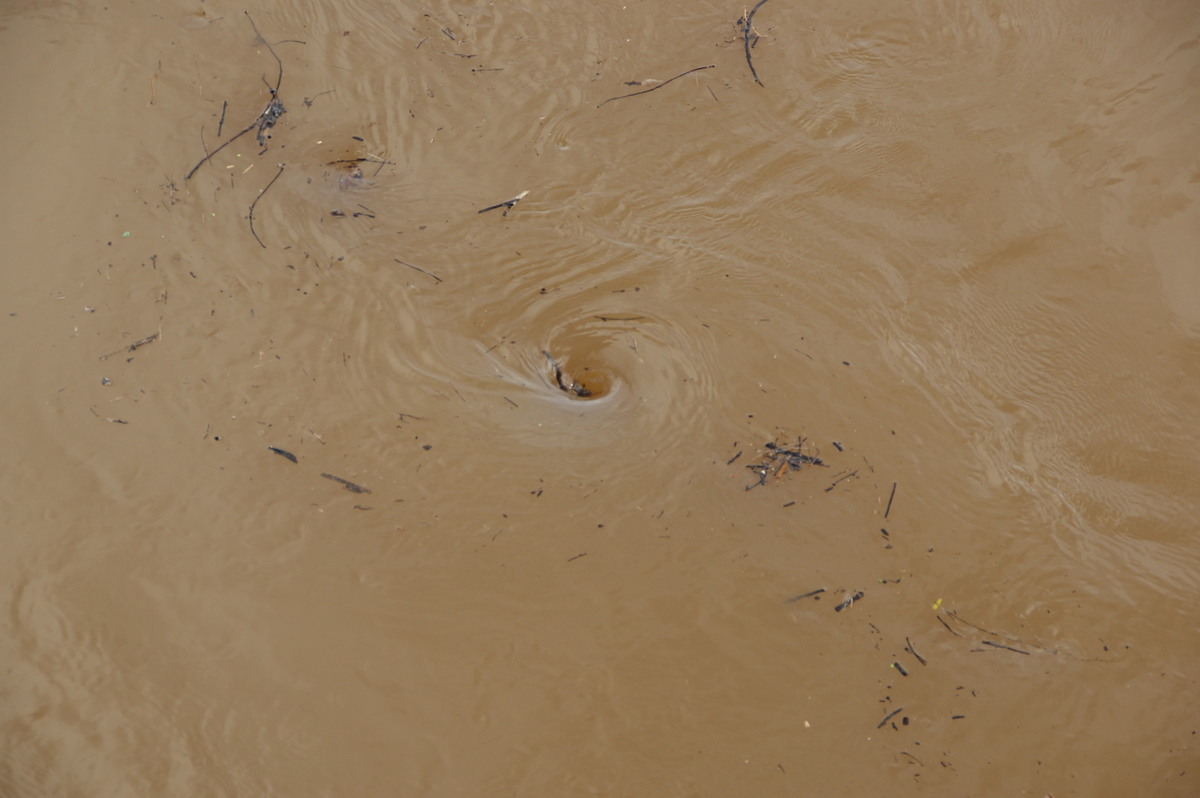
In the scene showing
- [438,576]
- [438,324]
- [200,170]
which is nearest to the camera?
[438,576]

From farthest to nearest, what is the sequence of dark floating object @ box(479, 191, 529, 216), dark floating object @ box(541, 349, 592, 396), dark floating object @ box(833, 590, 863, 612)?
dark floating object @ box(479, 191, 529, 216), dark floating object @ box(541, 349, 592, 396), dark floating object @ box(833, 590, 863, 612)

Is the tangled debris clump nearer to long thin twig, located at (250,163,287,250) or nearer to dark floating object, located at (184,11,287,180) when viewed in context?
long thin twig, located at (250,163,287,250)

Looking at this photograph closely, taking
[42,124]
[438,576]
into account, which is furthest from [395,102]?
[438,576]

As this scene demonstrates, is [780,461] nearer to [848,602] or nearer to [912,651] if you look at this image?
[848,602]

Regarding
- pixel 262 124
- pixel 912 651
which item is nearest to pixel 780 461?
pixel 912 651

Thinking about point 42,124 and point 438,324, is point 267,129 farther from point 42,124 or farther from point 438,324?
point 438,324

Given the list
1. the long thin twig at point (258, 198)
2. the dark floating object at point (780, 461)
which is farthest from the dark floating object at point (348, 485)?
the dark floating object at point (780, 461)

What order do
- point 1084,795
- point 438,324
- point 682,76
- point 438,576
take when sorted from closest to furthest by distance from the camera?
point 1084,795
point 438,576
point 438,324
point 682,76

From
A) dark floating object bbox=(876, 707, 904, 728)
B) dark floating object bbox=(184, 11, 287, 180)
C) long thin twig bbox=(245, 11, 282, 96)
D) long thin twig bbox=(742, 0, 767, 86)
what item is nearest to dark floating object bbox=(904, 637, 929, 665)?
dark floating object bbox=(876, 707, 904, 728)
